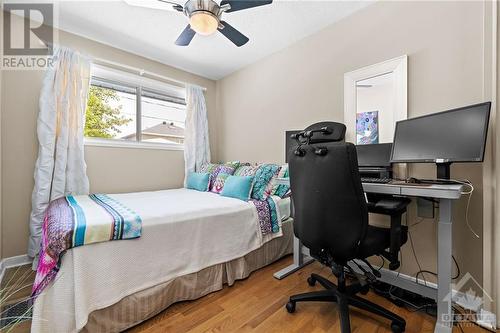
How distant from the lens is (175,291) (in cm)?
160

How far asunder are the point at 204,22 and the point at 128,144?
1972 mm

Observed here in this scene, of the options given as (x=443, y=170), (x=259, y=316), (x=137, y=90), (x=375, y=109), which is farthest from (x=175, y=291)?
(x=137, y=90)

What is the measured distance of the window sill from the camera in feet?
8.73

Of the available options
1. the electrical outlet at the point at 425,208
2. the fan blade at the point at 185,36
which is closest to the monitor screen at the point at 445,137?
the electrical outlet at the point at 425,208

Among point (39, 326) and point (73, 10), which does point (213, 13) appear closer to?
point (73, 10)

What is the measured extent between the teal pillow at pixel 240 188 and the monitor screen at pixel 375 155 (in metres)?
1.09

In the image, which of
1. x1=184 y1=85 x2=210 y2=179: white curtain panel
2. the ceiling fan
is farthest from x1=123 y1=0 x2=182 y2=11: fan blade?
x1=184 y1=85 x2=210 y2=179: white curtain panel

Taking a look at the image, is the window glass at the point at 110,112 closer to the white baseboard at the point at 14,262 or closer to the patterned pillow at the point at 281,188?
the white baseboard at the point at 14,262

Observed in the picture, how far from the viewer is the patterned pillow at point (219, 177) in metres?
2.73

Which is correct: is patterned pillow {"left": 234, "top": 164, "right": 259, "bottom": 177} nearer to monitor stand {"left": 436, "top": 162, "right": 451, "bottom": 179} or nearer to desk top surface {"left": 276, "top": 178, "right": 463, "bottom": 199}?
desk top surface {"left": 276, "top": 178, "right": 463, "bottom": 199}

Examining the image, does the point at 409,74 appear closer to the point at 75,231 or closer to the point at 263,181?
the point at 263,181

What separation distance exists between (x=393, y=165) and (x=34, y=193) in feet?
11.3

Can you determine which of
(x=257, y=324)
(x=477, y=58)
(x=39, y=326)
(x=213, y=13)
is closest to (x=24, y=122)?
(x=39, y=326)

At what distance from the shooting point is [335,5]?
6.90ft
